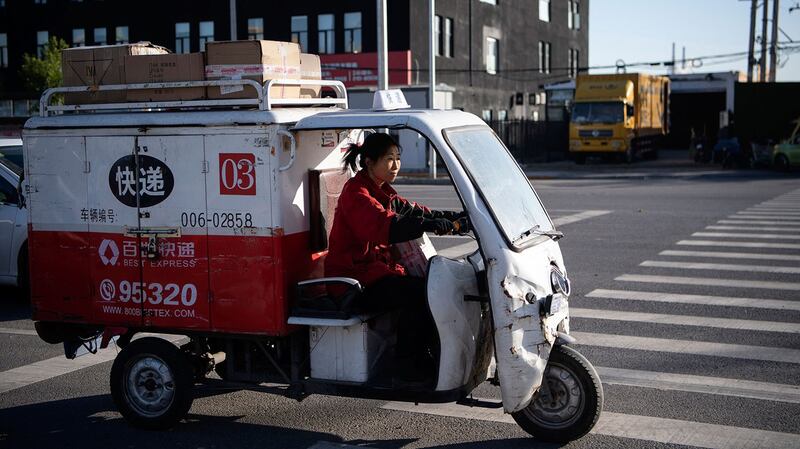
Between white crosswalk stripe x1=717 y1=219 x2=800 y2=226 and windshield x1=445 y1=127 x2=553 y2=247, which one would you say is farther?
white crosswalk stripe x1=717 y1=219 x2=800 y2=226

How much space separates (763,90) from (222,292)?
37774 mm

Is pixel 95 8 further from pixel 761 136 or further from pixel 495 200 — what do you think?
pixel 495 200

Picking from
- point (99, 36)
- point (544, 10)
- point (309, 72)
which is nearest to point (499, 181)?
point (309, 72)

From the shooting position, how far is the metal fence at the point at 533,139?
139 ft

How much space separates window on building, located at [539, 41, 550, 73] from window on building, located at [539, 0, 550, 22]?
1.46 m

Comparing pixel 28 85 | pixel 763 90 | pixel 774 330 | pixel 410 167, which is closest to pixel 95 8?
pixel 28 85

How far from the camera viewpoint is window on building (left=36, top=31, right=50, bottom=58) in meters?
50.5

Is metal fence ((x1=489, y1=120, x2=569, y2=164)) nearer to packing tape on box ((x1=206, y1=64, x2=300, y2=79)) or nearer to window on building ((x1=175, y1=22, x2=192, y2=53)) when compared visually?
window on building ((x1=175, y1=22, x2=192, y2=53))

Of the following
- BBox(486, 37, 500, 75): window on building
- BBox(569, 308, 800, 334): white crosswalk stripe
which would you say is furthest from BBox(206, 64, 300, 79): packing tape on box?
BBox(486, 37, 500, 75): window on building

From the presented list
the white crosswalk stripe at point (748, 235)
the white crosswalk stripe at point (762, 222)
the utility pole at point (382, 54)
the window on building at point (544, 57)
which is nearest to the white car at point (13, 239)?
the white crosswalk stripe at point (748, 235)

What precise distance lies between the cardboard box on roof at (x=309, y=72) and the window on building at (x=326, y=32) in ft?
123

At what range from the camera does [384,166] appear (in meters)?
6.05

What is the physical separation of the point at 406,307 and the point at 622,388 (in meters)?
2.12

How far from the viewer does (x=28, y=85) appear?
44.1 meters
